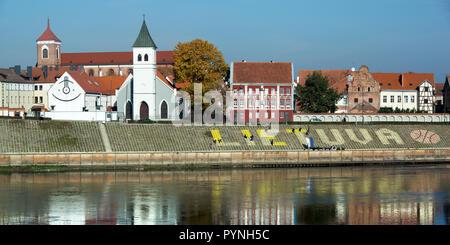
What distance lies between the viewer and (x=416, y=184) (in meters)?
59.8

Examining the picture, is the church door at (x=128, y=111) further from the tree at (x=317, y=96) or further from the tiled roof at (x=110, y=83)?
the tree at (x=317, y=96)

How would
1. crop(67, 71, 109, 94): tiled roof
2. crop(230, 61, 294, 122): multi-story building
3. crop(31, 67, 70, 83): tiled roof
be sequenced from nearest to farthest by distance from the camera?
1. crop(230, 61, 294, 122): multi-story building
2. crop(67, 71, 109, 94): tiled roof
3. crop(31, 67, 70, 83): tiled roof

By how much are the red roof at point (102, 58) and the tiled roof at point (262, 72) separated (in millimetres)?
66994

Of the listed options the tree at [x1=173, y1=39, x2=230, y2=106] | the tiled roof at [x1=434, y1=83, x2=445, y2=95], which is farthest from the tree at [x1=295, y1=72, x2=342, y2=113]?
the tiled roof at [x1=434, y1=83, x2=445, y2=95]

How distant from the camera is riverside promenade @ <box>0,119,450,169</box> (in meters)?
71.0

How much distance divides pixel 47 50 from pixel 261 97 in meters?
80.8

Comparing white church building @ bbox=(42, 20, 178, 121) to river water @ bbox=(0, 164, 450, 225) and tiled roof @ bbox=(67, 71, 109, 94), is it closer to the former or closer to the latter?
tiled roof @ bbox=(67, 71, 109, 94)

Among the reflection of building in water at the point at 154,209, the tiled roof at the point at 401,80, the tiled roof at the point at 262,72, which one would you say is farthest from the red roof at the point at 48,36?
the reflection of building in water at the point at 154,209

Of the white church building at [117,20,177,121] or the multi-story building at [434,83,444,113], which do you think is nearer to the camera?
the white church building at [117,20,177,121]

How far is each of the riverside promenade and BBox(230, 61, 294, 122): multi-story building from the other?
19.5 meters

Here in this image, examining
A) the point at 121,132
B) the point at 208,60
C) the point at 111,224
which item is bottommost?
the point at 111,224
